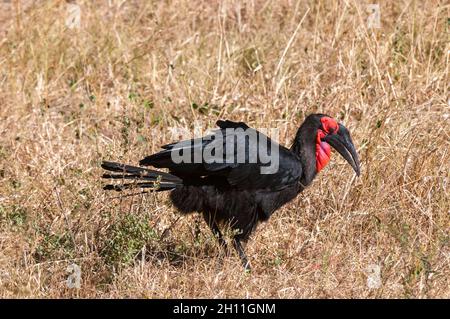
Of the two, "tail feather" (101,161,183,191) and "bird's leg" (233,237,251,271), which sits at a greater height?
"tail feather" (101,161,183,191)

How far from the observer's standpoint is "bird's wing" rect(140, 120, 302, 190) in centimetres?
488

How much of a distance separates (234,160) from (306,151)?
18.6 inches

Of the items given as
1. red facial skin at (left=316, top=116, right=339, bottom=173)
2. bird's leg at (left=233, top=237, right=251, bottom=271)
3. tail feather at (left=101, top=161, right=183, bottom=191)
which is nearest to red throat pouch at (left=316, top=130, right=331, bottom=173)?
red facial skin at (left=316, top=116, right=339, bottom=173)

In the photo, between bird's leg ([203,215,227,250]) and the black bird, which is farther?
bird's leg ([203,215,227,250])

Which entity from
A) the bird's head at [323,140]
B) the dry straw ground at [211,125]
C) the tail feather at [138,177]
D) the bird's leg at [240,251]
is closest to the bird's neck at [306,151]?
the bird's head at [323,140]

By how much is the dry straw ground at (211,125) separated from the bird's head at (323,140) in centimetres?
33

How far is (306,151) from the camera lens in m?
5.18

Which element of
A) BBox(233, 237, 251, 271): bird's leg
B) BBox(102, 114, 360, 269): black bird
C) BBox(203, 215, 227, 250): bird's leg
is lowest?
BBox(233, 237, 251, 271): bird's leg

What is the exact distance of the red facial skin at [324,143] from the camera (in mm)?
5223

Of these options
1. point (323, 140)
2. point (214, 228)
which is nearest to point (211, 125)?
point (323, 140)

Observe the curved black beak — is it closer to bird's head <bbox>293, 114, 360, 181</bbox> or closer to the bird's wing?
bird's head <bbox>293, 114, 360, 181</bbox>
